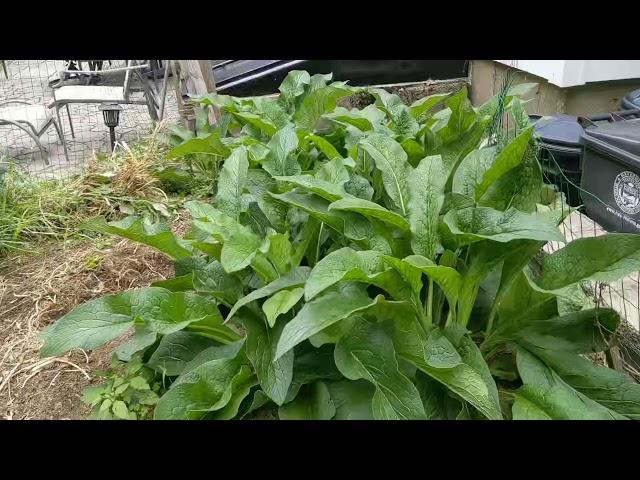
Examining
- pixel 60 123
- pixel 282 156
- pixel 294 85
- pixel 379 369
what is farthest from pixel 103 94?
pixel 379 369

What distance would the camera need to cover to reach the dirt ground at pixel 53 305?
255 cm

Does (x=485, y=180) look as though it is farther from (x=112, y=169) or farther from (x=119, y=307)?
(x=112, y=169)

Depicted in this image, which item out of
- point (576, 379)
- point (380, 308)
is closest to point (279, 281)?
point (380, 308)

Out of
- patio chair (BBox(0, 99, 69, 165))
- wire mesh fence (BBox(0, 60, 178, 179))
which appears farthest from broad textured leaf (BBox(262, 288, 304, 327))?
patio chair (BBox(0, 99, 69, 165))

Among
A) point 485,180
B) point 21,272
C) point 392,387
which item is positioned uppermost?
point 485,180

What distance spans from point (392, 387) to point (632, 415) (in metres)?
0.83

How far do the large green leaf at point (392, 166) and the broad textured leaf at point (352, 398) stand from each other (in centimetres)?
69

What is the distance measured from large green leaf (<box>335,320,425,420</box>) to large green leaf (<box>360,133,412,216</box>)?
59 centimetres

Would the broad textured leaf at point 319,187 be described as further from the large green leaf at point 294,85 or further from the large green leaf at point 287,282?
the large green leaf at point 294,85

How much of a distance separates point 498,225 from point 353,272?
579 millimetres

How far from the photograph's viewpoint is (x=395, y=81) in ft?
22.7

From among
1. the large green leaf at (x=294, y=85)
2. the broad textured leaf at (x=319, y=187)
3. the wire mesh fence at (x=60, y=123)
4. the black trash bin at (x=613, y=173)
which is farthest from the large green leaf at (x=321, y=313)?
the wire mesh fence at (x=60, y=123)

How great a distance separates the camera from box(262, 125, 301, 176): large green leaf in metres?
2.78

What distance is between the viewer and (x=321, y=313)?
180 centimetres
